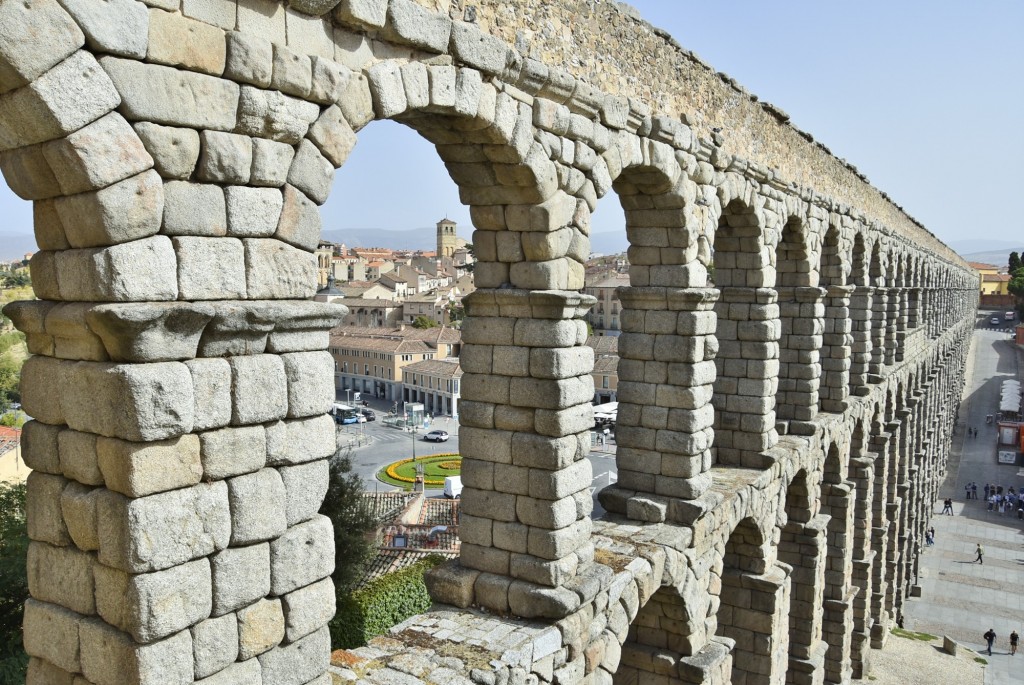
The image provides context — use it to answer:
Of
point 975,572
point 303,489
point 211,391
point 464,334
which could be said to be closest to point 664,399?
point 464,334

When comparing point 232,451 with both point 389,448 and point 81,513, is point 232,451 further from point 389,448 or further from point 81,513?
point 389,448

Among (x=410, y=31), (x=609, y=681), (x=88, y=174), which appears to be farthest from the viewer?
(x=609, y=681)

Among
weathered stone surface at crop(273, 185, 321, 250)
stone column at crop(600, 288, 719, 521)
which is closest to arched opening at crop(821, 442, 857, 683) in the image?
stone column at crop(600, 288, 719, 521)

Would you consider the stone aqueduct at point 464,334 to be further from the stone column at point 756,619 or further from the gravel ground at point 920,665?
the gravel ground at point 920,665

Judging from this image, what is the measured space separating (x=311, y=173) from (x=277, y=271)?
0.62 m

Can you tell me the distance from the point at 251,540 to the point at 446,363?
45.6 meters

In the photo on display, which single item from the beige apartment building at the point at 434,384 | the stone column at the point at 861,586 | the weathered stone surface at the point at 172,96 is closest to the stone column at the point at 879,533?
the stone column at the point at 861,586

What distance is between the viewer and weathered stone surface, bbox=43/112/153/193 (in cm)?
369

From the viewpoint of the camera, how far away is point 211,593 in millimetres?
4148

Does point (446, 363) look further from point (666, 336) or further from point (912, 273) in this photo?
point (666, 336)

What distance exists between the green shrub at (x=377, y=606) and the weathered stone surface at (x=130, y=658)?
1257 centimetres

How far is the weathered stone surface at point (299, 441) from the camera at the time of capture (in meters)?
4.44

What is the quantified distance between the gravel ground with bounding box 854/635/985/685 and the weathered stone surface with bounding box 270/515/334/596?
670 inches

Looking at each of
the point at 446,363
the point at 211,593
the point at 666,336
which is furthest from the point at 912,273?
the point at 446,363
